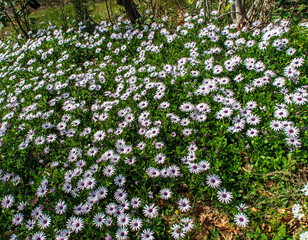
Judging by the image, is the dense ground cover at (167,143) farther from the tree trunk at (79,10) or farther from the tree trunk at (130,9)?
the tree trunk at (79,10)

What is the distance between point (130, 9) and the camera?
18.8 ft

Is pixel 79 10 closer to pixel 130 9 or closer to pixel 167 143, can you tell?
pixel 130 9

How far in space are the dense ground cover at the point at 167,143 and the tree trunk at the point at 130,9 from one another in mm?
2030

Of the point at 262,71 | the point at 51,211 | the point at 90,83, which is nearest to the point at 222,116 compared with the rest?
the point at 262,71

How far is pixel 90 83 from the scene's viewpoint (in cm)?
425

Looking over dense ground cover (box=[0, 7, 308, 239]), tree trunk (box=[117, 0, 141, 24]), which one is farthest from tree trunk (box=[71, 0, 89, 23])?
dense ground cover (box=[0, 7, 308, 239])

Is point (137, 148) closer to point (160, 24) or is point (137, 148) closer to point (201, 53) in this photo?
point (201, 53)

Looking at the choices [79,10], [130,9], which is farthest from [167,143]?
[79,10]

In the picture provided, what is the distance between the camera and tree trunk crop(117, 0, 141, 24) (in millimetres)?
5602

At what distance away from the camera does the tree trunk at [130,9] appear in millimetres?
5602

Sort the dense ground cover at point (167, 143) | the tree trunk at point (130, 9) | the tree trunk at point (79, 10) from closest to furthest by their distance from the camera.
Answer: the dense ground cover at point (167, 143)
the tree trunk at point (130, 9)
the tree trunk at point (79, 10)

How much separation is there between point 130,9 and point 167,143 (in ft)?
14.4

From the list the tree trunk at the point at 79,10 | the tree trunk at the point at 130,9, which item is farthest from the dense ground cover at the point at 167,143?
the tree trunk at the point at 79,10

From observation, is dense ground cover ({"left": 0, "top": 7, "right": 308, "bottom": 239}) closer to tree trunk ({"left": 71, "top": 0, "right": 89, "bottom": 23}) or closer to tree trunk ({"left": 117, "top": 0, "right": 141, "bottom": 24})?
tree trunk ({"left": 117, "top": 0, "right": 141, "bottom": 24})
